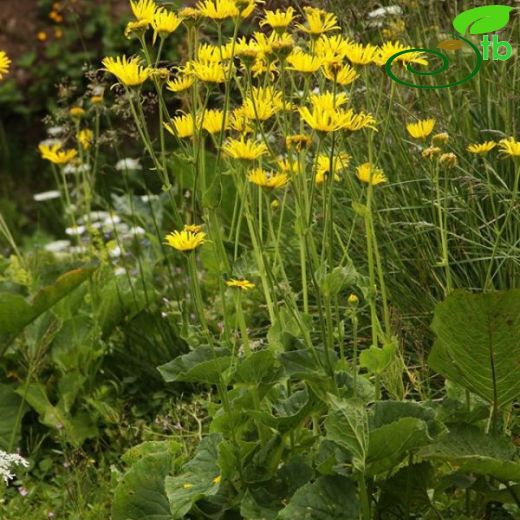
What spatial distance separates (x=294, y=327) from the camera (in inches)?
96.1

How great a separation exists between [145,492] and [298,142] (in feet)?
2.75

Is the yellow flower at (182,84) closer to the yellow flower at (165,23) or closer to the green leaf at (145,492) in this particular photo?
the yellow flower at (165,23)

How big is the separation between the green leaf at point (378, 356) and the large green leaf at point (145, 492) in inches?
20.6

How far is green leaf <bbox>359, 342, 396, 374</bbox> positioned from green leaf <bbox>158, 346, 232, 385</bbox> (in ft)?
0.89

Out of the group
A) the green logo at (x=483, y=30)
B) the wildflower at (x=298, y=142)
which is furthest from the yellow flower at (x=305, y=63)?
the green logo at (x=483, y=30)

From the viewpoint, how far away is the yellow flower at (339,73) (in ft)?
6.98

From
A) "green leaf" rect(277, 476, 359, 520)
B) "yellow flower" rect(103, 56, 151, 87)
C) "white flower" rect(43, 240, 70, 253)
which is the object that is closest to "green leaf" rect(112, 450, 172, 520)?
"green leaf" rect(277, 476, 359, 520)

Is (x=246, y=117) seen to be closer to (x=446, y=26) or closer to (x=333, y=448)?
(x=333, y=448)

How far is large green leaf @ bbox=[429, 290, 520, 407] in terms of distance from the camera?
2111 mm

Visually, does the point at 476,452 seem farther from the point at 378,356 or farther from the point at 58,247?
the point at 58,247

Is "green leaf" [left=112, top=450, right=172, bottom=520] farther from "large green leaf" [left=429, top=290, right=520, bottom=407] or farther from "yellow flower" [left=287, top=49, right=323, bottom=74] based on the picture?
"yellow flower" [left=287, top=49, right=323, bottom=74]

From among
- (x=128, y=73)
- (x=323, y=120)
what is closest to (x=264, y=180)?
(x=323, y=120)

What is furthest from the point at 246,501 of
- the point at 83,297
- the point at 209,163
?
the point at 209,163

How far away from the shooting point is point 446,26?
13.6ft
